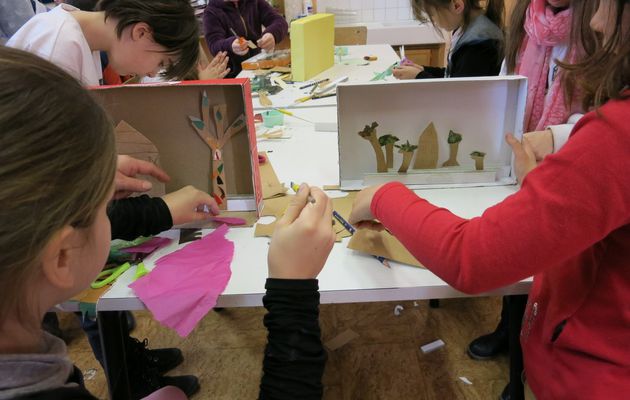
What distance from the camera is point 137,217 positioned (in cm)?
93

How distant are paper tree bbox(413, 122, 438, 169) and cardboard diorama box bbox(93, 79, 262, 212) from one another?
1.26 ft

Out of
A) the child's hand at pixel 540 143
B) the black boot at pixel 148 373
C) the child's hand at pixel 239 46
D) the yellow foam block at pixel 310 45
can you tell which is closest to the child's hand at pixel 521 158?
the child's hand at pixel 540 143

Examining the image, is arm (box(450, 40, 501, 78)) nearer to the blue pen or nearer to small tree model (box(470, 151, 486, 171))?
small tree model (box(470, 151, 486, 171))

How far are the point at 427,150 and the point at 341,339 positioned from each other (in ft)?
2.79

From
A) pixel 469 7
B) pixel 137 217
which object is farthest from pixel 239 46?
pixel 137 217

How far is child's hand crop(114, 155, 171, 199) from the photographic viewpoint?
0.98 metres

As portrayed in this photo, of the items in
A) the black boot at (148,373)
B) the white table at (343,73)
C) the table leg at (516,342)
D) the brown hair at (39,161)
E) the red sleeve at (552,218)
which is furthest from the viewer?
the white table at (343,73)

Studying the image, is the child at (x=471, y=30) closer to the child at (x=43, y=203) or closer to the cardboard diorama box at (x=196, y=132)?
the cardboard diorama box at (x=196, y=132)

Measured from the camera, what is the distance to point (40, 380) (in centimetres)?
47

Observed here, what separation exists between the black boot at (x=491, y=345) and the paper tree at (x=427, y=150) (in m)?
0.71

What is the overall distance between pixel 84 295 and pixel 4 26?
1790 mm

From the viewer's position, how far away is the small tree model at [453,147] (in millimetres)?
1132

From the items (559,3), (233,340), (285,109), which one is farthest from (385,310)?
(559,3)

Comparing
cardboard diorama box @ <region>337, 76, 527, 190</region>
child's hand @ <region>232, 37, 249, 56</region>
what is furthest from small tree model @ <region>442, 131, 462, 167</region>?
child's hand @ <region>232, 37, 249, 56</region>
